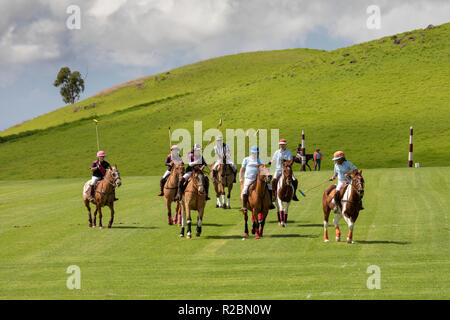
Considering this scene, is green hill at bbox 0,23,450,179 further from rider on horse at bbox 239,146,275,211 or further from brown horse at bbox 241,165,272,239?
brown horse at bbox 241,165,272,239

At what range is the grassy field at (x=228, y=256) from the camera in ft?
43.6

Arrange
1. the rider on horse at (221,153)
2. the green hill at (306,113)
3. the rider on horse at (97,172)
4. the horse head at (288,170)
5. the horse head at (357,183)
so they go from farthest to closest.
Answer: the green hill at (306,113) → the rider on horse at (221,153) → the rider on horse at (97,172) → the horse head at (288,170) → the horse head at (357,183)

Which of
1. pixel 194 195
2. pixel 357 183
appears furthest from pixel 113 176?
pixel 357 183

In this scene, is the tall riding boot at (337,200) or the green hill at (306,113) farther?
the green hill at (306,113)

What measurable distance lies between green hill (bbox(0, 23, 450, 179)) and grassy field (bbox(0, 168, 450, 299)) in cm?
3453

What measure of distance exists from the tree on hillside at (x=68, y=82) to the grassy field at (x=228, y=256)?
6141 inches

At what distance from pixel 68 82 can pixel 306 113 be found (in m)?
112

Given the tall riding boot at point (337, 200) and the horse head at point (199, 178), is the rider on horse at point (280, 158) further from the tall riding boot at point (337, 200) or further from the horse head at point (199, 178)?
the tall riding boot at point (337, 200)

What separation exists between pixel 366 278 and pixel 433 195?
1664cm

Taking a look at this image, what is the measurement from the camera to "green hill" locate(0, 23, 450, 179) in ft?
223

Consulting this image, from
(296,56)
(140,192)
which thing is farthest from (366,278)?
(296,56)

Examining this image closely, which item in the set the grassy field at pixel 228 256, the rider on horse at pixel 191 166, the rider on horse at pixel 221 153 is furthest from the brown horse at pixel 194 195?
the rider on horse at pixel 221 153

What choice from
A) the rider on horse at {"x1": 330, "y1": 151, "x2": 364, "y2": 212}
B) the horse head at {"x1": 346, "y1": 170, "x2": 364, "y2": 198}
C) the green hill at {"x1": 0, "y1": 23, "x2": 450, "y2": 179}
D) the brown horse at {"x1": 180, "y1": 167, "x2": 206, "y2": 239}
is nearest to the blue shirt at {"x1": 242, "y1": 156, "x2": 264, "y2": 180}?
the brown horse at {"x1": 180, "y1": 167, "x2": 206, "y2": 239}

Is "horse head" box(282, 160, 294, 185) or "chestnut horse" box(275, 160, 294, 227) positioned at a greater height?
"horse head" box(282, 160, 294, 185)
